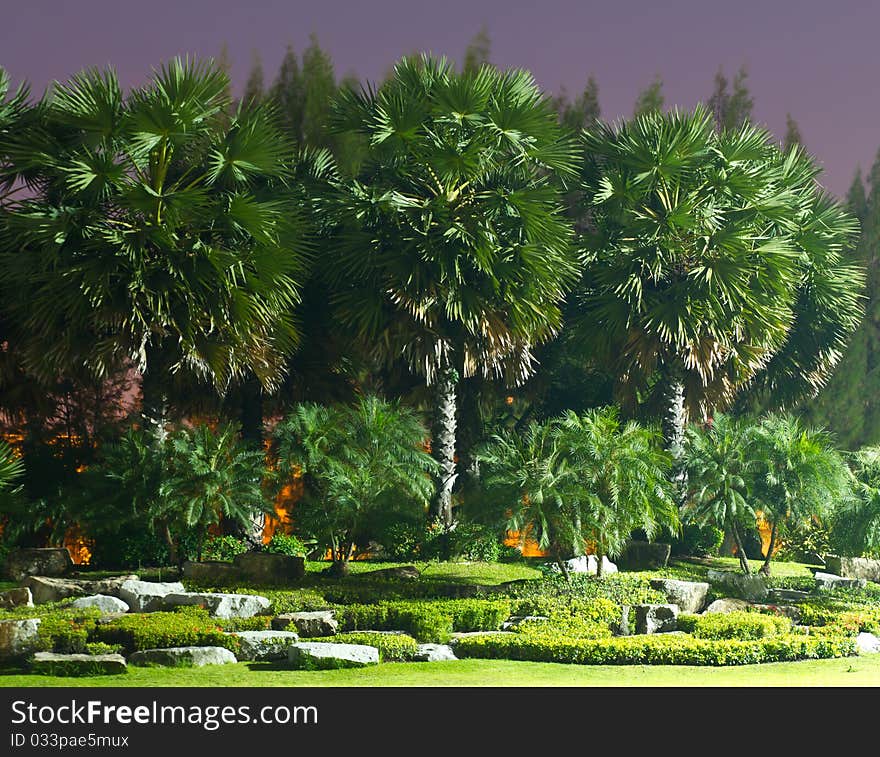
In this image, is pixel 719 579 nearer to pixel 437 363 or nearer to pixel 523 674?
pixel 437 363

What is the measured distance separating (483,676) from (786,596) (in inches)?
379

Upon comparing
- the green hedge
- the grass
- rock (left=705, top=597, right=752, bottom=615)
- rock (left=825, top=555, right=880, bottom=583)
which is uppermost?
rock (left=825, top=555, right=880, bottom=583)

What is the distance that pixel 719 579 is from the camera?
70.4 ft

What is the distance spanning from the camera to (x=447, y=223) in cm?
2153

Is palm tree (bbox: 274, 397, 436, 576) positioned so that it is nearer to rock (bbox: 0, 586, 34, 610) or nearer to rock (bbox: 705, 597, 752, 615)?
rock (bbox: 0, 586, 34, 610)

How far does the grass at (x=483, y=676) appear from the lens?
1212 cm

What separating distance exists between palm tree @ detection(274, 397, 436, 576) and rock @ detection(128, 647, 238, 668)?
642 cm

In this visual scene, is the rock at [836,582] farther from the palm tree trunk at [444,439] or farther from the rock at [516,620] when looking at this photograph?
the rock at [516,620]

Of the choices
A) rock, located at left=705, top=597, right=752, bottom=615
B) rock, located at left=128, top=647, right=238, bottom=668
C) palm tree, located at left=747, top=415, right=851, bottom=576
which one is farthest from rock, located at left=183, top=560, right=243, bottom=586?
palm tree, located at left=747, top=415, right=851, bottom=576

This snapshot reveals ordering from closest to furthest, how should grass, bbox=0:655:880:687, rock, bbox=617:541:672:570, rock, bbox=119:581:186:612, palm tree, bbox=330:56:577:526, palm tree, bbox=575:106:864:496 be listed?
grass, bbox=0:655:880:687 → rock, bbox=119:581:186:612 → palm tree, bbox=330:56:577:526 → rock, bbox=617:541:672:570 → palm tree, bbox=575:106:864:496

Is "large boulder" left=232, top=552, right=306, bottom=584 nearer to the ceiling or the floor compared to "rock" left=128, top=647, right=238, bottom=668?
nearer to the ceiling

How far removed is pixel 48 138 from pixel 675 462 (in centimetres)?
1388

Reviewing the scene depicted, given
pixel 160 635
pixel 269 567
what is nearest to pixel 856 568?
pixel 269 567

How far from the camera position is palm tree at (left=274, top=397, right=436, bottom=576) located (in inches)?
782
